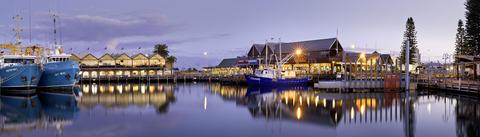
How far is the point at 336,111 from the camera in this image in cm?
2462

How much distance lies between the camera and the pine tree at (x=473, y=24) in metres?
51.1

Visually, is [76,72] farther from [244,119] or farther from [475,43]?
[475,43]

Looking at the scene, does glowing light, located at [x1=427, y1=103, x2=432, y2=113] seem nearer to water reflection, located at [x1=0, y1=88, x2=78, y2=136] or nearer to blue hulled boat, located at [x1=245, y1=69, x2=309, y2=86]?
water reflection, located at [x1=0, y1=88, x2=78, y2=136]

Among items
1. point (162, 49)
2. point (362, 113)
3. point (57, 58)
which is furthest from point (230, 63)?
point (362, 113)

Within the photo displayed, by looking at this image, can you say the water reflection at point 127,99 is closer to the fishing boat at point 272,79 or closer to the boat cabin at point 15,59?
the boat cabin at point 15,59

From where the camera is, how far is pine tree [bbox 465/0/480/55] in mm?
51125

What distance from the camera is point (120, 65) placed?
273 feet

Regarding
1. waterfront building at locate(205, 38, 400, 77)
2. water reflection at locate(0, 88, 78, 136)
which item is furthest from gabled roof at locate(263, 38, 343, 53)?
water reflection at locate(0, 88, 78, 136)

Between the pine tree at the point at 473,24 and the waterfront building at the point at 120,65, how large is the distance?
183 feet

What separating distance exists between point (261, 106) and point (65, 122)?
530 inches

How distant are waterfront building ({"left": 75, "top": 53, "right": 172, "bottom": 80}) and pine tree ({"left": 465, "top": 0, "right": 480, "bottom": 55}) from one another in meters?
55.7

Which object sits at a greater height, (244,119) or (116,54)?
(116,54)

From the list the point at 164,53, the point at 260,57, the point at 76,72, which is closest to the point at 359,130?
the point at 76,72

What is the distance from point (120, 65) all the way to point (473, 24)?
63922 millimetres
